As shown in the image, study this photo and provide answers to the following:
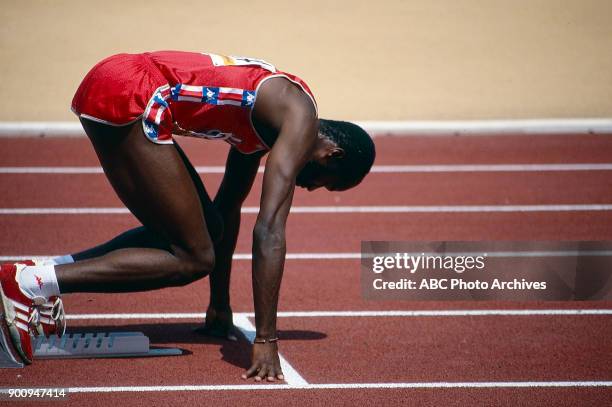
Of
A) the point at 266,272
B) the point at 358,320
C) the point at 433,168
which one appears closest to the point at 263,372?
the point at 266,272

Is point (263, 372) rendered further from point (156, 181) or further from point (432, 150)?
point (432, 150)

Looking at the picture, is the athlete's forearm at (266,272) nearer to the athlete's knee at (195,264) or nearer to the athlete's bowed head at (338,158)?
the athlete's knee at (195,264)

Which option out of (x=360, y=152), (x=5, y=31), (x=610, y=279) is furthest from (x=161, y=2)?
(x=360, y=152)

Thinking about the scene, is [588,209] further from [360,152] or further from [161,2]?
[161,2]

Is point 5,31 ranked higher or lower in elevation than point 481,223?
higher

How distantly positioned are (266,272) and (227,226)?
2.88 ft

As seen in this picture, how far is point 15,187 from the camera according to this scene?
908cm

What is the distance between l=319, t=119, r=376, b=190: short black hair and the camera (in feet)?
14.9

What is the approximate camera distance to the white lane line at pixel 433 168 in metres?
9.82

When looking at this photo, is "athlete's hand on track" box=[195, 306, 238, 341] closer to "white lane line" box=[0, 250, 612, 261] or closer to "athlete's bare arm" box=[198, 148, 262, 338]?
"athlete's bare arm" box=[198, 148, 262, 338]

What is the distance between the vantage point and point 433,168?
10.1 metres

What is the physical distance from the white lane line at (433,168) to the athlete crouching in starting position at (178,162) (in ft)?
17.7

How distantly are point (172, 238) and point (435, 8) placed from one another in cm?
1028

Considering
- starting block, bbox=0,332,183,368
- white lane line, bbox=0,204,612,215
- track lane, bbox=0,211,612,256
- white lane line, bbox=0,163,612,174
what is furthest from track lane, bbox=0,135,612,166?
starting block, bbox=0,332,183,368
